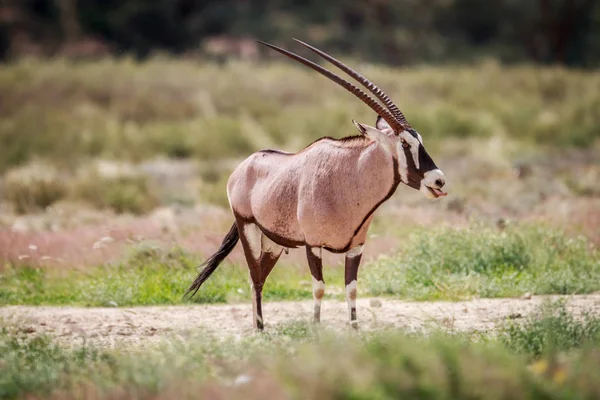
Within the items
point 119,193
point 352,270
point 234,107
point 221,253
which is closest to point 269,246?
point 221,253

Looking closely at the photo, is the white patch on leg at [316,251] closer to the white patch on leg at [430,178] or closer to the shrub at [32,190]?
the white patch on leg at [430,178]

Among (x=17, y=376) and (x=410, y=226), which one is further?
(x=410, y=226)

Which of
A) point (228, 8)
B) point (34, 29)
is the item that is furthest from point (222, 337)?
point (228, 8)

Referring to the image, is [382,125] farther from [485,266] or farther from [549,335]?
[485,266]

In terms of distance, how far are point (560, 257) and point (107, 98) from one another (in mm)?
22041

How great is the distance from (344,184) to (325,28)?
44.3m

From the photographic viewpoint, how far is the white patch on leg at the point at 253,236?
9172 mm

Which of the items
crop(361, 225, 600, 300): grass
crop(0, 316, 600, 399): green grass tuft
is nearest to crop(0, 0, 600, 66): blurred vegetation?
crop(361, 225, 600, 300): grass

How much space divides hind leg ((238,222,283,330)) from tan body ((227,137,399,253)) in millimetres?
295

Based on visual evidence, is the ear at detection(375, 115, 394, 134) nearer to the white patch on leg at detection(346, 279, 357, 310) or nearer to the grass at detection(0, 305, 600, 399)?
the white patch on leg at detection(346, 279, 357, 310)

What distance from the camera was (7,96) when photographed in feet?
97.5

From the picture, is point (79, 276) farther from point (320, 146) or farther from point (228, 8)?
point (228, 8)

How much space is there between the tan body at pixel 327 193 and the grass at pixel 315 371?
1.10m

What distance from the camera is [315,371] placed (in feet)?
18.2
